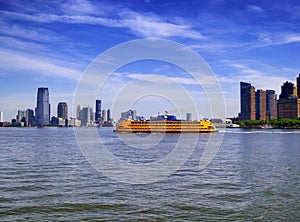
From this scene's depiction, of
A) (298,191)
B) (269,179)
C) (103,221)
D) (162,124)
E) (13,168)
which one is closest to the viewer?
(103,221)

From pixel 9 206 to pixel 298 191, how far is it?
45.5ft

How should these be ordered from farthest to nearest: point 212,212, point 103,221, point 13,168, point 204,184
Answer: point 13,168 < point 204,184 < point 212,212 < point 103,221

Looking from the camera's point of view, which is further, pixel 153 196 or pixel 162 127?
pixel 162 127

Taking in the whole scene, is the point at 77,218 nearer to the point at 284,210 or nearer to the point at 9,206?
the point at 9,206

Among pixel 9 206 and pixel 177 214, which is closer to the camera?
pixel 177 214

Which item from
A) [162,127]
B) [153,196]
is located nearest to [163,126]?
[162,127]

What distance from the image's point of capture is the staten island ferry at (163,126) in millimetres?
126062

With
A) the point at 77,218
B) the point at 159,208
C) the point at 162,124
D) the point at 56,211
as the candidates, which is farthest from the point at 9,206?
the point at 162,124

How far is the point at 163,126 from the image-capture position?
127875 millimetres

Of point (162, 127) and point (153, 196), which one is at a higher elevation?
point (162, 127)

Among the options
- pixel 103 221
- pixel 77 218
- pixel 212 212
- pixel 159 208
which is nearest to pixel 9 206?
pixel 77 218

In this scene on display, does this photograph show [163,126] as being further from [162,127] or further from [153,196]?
[153,196]

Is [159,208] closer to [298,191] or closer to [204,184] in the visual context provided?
[204,184]

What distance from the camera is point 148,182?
22.8 meters
